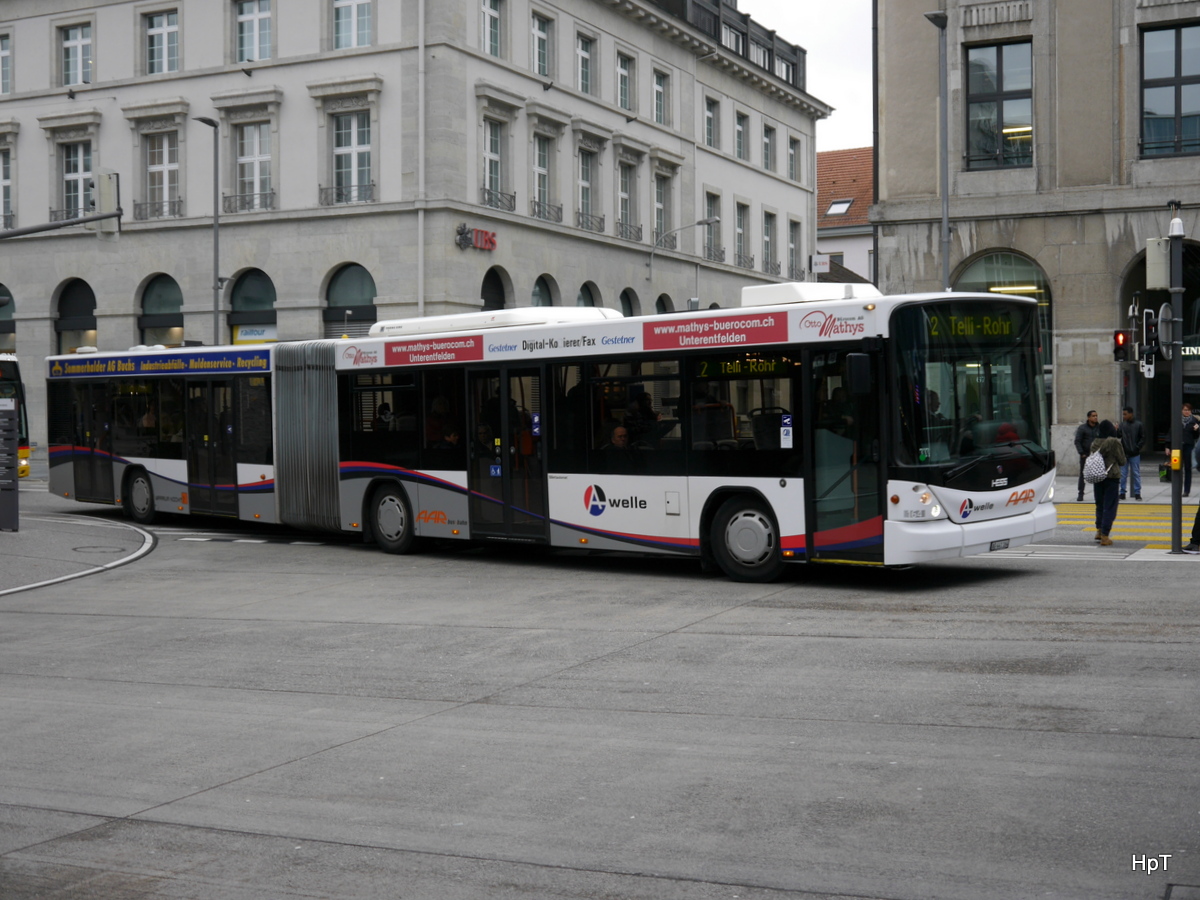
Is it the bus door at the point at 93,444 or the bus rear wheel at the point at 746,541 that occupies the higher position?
the bus door at the point at 93,444

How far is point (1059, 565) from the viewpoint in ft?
51.2

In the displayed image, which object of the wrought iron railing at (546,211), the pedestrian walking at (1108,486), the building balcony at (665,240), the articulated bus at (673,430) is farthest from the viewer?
the building balcony at (665,240)

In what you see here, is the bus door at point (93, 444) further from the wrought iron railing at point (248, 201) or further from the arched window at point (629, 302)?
the arched window at point (629, 302)

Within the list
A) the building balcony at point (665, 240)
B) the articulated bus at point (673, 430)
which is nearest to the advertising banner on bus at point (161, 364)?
the articulated bus at point (673, 430)

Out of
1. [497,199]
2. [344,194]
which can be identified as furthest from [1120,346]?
[344,194]

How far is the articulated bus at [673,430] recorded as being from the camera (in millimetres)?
13492

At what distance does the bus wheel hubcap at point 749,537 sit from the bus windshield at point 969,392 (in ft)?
6.06

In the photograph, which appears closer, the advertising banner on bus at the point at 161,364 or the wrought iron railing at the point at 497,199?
the advertising banner on bus at the point at 161,364

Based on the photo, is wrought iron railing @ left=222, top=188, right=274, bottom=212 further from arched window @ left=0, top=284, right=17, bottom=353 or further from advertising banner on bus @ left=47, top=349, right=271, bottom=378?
advertising banner on bus @ left=47, top=349, right=271, bottom=378

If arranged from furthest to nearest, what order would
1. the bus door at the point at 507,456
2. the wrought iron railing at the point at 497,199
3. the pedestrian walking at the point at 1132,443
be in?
1. the wrought iron railing at the point at 497,199
2. the pedestrian walking at the point at 1132,443
3. the bus door at the point at 507,456

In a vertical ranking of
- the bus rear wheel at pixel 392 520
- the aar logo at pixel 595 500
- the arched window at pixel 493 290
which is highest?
the arched window at pixel 493 290

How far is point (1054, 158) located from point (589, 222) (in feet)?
64.7

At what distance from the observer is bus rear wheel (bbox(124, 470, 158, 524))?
75.0 ft

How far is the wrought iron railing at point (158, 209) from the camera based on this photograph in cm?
4231
